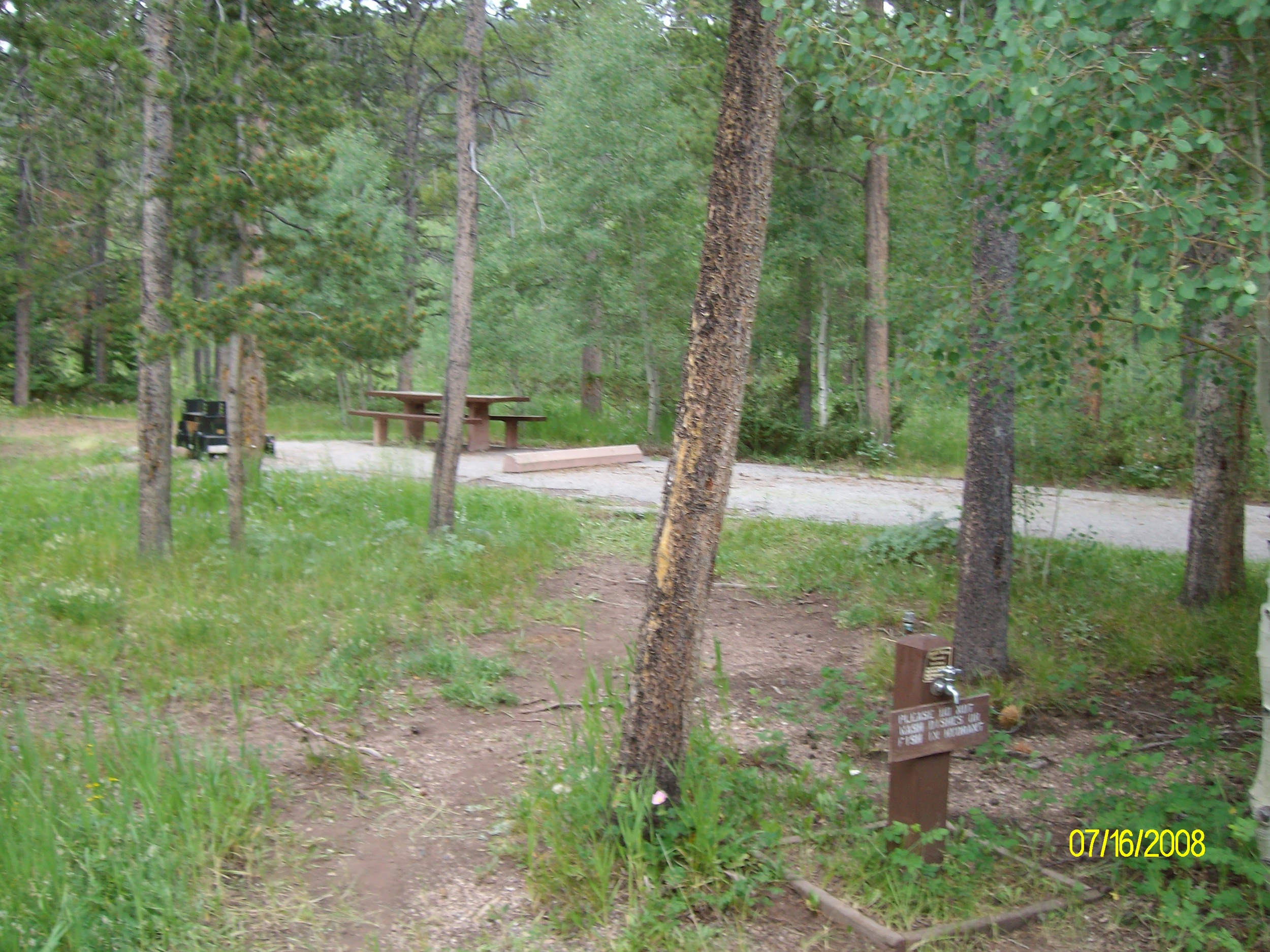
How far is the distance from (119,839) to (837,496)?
973 cm

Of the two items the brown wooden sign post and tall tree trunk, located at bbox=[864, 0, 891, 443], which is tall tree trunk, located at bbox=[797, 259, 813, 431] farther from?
the brown wooden sign post

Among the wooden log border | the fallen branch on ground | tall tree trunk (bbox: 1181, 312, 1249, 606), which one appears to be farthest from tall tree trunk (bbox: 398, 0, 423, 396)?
the wooden log border

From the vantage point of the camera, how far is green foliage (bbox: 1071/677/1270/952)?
347 centimetres

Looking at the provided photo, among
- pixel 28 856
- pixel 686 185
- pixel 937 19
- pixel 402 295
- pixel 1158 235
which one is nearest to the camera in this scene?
pixel 1158 235

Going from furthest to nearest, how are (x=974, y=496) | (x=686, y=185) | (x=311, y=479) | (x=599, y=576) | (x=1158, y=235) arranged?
1. (x=686, y=185)
2. (x=311, y=479)
3. (x=599, y=576)
4. (x=974, y=496)
5. (x=1158, y=235)

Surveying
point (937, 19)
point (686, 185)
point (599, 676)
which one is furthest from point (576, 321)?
point (937, 19)

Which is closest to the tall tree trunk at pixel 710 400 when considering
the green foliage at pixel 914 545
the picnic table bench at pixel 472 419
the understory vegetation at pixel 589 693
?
the understory vegetation at pixel 589 693

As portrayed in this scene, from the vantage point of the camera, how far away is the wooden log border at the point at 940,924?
3.41 meters

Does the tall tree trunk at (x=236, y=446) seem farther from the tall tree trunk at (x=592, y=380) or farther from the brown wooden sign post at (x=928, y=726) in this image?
the tall tree trunk at (x=592, y=380)

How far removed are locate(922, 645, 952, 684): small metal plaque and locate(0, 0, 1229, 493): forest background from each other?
4.48 ft

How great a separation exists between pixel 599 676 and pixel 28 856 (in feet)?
11.1

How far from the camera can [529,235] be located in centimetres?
1831

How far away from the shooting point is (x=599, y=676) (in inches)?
246

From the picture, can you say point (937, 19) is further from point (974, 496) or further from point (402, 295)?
point (402, 295)
